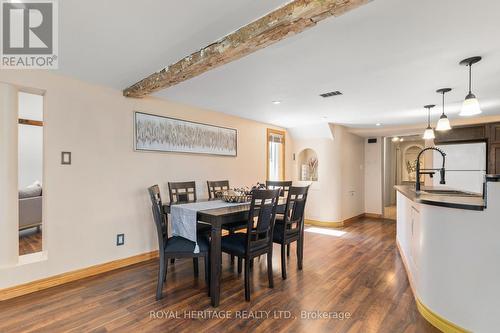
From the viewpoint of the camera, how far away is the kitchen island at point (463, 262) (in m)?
1.70

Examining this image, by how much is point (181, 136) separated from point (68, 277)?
224 centimetres

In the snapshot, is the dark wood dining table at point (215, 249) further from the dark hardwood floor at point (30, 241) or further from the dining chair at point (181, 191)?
the dark hardwood floor at point (30, 241)

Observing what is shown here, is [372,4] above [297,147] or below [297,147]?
above

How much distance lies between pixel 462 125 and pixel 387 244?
295 centimetres

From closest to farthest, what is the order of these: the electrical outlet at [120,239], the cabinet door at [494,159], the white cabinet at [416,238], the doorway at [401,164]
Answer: the white cabinet at [416,238] → the electrical outlet at [120,239] → the cabinet door at [494,159] → the doorway at [401,164]

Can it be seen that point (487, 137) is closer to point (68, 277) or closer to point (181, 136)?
point (181, 136)

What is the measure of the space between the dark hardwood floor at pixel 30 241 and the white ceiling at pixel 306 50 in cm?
263

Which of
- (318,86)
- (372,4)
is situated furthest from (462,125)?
(372,4)

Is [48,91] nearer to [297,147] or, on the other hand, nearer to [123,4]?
[123,4]

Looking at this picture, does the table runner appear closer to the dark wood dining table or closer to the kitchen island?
the dark wood dining table

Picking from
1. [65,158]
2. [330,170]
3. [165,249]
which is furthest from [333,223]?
[65,158]

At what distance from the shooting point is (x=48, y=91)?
2664mm

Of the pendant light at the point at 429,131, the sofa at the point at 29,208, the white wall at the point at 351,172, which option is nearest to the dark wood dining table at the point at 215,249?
the pendant light at the point at 429,131

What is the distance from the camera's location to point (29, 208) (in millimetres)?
4199
